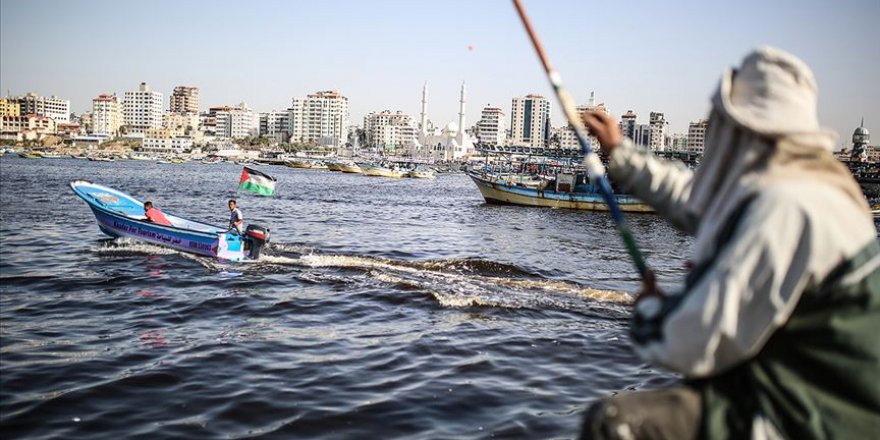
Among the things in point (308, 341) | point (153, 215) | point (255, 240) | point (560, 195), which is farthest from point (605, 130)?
point (560, 195)

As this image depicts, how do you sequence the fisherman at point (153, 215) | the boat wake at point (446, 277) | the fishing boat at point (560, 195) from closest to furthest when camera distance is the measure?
the boat wake at point (446, 277), the fisherman at point (153, 215), the fishing boat at point (560, 195)

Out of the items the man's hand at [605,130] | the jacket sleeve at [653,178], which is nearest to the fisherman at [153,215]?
the man's hand at [605,130]

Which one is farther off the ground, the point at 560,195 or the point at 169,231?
the point at 560,195

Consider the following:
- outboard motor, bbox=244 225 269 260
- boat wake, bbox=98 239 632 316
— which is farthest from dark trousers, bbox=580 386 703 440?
outboard motor, bbox=244 225 269 260

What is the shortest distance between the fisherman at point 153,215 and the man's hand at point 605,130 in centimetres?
2067

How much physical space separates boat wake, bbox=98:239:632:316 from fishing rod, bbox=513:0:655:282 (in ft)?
36.1

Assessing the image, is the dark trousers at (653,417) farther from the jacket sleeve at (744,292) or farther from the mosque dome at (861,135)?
the mosque dome at (861,135)

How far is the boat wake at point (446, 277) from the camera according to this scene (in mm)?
14602

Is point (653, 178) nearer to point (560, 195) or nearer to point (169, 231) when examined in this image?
point (169, 231)

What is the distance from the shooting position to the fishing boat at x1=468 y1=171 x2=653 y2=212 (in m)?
49.5

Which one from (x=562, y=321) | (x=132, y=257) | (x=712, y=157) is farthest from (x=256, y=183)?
(x=712, y=157)

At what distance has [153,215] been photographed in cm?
2216

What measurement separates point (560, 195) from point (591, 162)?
157 feet

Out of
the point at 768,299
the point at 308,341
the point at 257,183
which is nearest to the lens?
the point at 768,299
